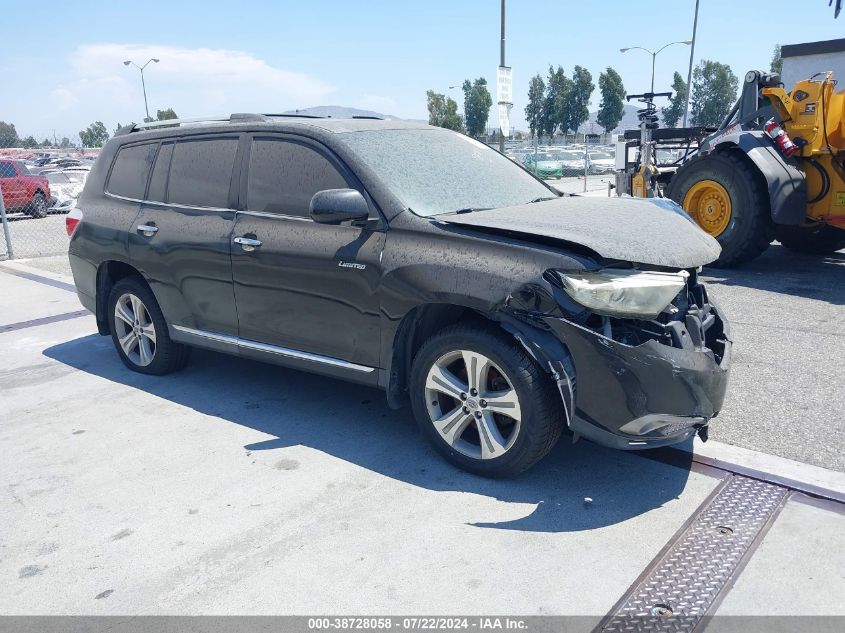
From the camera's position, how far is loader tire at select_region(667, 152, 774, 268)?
27.5ft

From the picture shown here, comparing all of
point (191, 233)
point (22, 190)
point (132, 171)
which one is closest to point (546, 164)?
point (22, 190)

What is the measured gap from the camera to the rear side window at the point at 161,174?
5.13m

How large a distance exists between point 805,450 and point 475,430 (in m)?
1.78

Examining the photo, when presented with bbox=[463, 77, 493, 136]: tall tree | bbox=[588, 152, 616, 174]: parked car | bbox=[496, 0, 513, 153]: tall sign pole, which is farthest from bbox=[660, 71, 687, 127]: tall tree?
bbox=[496, 0, 513, 153]: tall sign pole

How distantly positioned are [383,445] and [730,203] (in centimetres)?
628

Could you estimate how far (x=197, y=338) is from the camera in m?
4.94

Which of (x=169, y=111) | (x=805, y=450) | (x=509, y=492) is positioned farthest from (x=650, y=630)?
(x=169, y=111)

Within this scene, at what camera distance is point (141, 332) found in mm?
5422

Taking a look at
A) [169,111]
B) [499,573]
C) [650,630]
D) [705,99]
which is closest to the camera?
[650,630]

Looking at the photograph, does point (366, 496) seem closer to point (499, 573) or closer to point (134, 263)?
point (499, 573)

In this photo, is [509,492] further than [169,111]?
No

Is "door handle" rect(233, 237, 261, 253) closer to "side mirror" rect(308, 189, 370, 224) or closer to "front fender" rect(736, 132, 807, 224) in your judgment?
"side mirror" rect(308, 189, 370, 224)

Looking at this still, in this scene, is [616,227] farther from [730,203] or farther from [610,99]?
[610,99]

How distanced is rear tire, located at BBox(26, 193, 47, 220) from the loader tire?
52.9ft
